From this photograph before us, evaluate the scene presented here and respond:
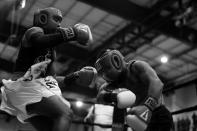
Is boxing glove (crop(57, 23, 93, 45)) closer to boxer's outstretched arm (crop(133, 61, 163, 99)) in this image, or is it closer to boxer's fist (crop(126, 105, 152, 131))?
boxer's outstretched arm (crop(133, 61, 163, 99))

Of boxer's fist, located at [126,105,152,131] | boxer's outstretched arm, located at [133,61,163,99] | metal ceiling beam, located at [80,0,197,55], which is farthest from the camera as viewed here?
metal ceiling beam, located at [80,0,197,55]

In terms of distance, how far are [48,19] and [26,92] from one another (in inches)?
21.1

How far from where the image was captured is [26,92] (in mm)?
2059

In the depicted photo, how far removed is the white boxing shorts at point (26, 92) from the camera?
203cm

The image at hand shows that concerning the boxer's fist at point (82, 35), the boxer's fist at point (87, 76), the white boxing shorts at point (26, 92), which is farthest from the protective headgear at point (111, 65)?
the white boxing shorts at point (26, 92)

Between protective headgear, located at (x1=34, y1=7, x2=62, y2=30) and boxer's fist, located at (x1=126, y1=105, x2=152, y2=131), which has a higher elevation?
protective headgear, located at (x1=34, y1=7, x2=62, y2=30)

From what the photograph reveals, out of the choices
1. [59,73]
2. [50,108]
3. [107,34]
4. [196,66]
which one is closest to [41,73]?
[50,108]

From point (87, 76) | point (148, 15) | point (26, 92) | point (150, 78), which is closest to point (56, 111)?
Answer: point (26, 92)

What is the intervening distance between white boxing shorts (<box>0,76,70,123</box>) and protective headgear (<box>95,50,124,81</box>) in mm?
336

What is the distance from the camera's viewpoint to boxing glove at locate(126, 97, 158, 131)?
1.85m

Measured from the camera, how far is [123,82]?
7.45ft

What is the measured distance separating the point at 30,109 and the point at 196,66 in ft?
31.2

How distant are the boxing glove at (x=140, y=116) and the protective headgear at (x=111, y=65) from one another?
13.3 inches

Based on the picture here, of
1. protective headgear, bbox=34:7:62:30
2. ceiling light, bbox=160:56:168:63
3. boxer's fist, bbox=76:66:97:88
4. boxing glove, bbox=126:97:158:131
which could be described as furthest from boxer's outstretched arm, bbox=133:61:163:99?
ceiling light, bbox=160:56:168:63
